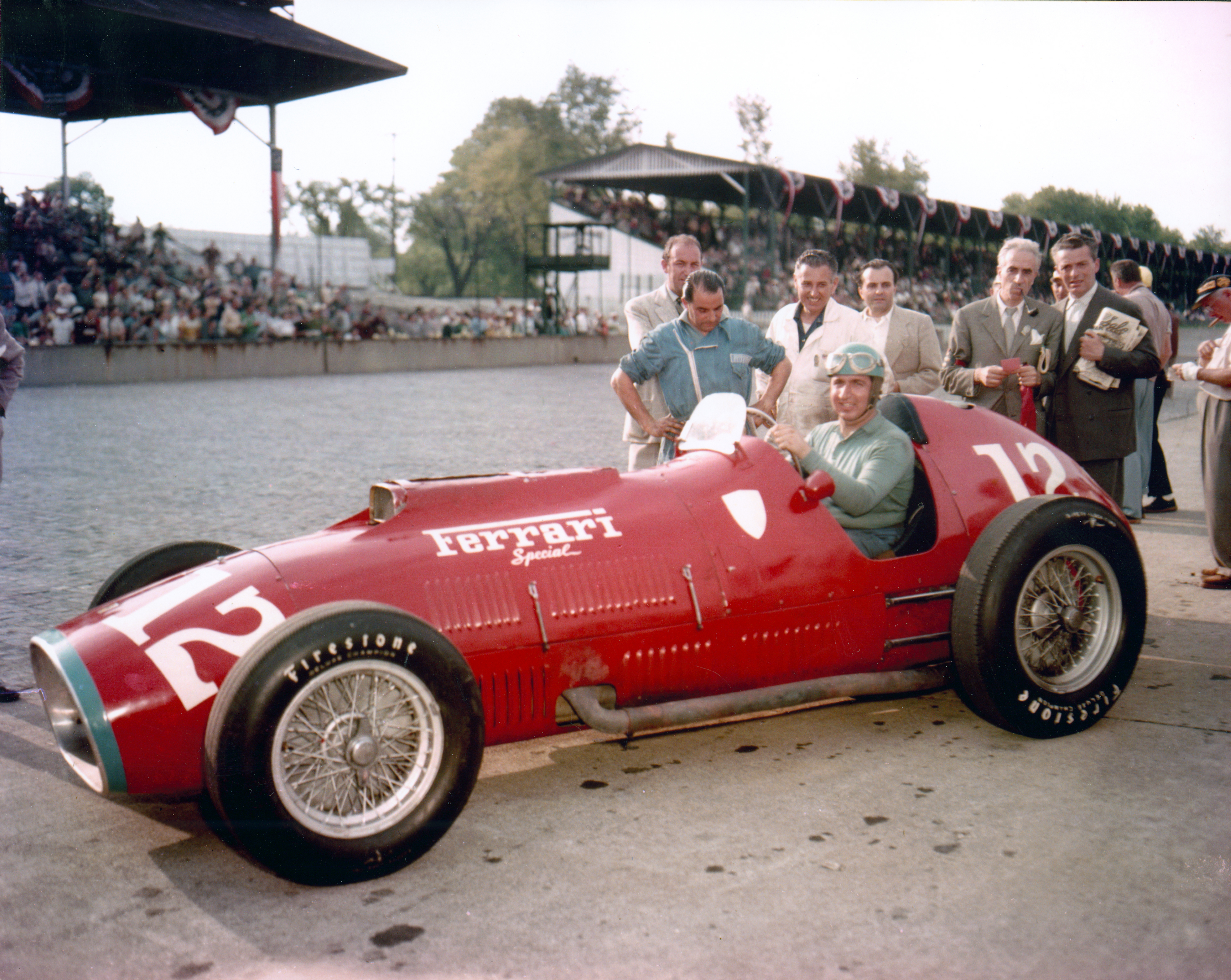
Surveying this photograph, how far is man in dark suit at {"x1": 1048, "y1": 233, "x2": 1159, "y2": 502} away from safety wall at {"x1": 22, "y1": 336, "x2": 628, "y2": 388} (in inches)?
709

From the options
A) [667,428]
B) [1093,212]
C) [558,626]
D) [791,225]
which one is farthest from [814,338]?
[1093,212]

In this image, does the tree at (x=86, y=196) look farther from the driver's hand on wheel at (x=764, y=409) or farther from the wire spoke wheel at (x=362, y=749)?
the wire spoke wheel at (x=362, y=749)

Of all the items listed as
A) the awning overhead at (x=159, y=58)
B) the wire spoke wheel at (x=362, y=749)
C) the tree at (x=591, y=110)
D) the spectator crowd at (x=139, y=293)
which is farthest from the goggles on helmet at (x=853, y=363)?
the tree at (x=591, y=110)

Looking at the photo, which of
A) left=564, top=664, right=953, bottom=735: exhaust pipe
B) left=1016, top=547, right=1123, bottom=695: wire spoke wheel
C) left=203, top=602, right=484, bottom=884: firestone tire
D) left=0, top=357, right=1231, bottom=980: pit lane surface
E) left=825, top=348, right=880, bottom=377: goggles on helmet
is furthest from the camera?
left=825, top=348, right=880, bottom=377: goggles on helmet

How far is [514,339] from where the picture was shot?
29906mm

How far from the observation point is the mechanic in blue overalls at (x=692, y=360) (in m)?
5.14

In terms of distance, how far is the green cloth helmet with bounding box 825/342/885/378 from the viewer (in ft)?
13.1

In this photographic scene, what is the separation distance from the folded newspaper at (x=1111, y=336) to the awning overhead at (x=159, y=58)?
64.2ft

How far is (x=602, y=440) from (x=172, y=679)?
9.59m

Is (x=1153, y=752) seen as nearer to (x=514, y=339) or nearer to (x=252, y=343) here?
(x=252, y=343)

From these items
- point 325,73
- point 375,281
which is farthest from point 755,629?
point 375,281

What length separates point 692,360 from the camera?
514 centimetres

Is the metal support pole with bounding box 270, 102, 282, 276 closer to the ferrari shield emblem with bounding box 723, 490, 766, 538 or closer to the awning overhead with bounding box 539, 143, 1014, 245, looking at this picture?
the awning overhead with bounding box 539, 143, 1014, 245

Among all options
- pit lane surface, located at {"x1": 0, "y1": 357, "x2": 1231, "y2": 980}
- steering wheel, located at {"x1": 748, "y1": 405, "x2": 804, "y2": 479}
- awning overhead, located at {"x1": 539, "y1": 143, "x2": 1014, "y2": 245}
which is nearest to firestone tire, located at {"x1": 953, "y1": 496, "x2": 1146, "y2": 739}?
pit lane surface, located at {"x1": 0, "y1": 357, "x2": 1231, "y2": 980}
